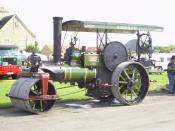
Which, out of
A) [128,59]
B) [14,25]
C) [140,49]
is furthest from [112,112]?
[14,25]

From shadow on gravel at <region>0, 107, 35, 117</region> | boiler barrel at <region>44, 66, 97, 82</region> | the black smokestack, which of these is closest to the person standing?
boiler barrel at <region>44, 66, 97, 82</region>

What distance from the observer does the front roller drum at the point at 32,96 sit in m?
9.96

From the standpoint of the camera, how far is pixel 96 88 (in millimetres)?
12008

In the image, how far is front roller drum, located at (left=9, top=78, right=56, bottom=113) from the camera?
9.96 metres

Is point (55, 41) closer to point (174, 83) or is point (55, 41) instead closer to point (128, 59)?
point (128, 59)

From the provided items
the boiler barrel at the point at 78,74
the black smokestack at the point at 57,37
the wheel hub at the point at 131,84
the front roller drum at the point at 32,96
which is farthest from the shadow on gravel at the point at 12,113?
the wheel hub at the point at 131,84

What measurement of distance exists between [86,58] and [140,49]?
287 centimetres

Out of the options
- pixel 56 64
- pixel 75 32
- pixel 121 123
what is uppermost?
pixel 75 32

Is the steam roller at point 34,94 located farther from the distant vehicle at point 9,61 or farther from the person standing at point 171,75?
the distant vehicle at point 9,61

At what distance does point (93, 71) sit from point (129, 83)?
3.50 ft

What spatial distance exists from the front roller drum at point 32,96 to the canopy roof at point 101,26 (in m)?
1.95

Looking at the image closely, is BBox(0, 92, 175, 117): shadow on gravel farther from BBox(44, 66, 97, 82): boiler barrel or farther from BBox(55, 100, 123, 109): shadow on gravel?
BBox(44, 66, 97, 82): boiler barrel

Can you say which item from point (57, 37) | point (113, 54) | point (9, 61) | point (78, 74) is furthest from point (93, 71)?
point (9, 61)

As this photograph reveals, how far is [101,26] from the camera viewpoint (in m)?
11.8
